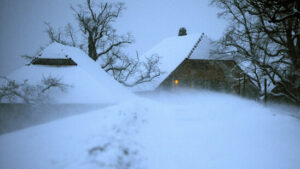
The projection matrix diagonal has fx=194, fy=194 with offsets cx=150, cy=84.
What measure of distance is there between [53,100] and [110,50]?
9.10m

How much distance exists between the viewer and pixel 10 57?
70.7ft

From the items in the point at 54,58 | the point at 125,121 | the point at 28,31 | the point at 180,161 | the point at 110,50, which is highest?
the point at 28,31

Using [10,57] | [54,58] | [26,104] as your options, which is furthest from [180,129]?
[10,57]

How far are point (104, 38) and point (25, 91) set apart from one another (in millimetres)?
9452

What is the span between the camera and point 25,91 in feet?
28.2

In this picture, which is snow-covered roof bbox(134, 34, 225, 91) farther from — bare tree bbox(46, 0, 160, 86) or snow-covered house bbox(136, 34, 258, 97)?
bare tree bbox(46, 0, 160, 86)

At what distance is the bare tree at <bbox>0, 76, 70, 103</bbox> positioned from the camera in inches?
334

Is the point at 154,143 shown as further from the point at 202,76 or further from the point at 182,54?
the point at 182,54

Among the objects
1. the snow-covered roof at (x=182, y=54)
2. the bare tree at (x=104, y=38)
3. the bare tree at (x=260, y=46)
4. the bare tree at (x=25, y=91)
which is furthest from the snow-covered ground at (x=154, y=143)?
the snow-covered roof at (x=182, y=54)

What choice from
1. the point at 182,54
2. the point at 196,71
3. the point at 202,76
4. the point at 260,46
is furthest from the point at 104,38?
the point at 260,46

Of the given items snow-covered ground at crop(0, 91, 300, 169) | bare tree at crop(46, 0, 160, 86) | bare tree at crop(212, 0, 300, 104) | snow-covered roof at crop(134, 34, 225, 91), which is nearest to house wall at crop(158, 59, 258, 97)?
snow-covered roof at crop(134, 34, 225, 91)

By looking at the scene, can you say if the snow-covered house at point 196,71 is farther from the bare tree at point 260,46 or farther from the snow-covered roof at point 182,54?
the bare tree at point 260,46

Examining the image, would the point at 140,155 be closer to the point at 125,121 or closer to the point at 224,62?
the point at 125,121

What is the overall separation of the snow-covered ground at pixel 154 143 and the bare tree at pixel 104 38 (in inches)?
388
